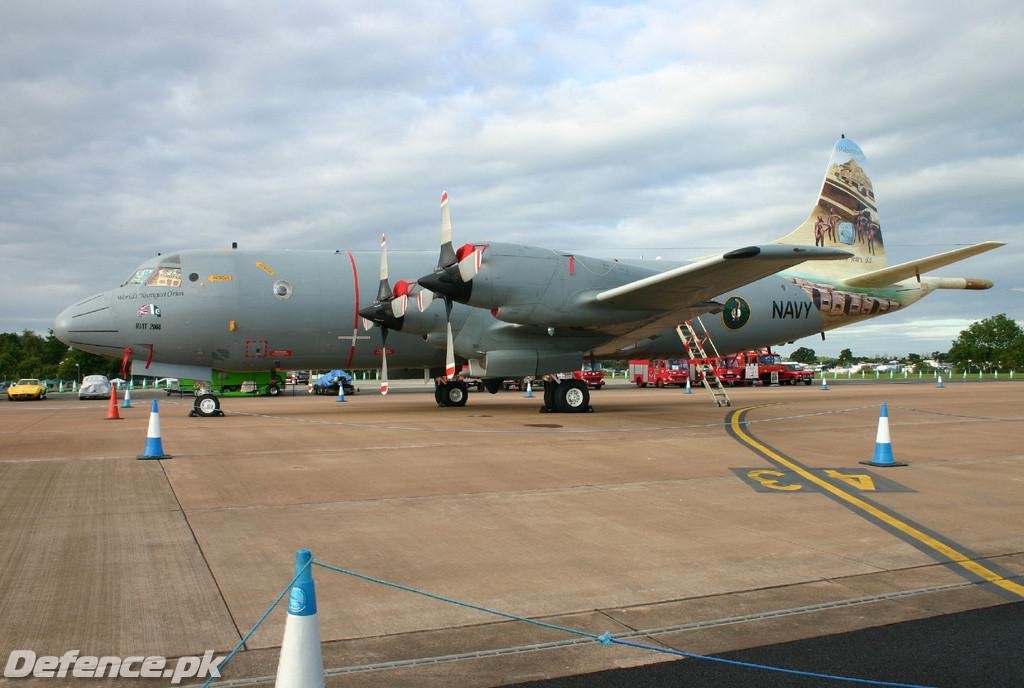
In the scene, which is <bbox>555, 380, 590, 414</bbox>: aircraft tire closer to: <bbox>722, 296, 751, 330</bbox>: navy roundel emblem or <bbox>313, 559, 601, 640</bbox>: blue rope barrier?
<bbox>722, 296, 751, 330</bbox>: navy roundel emblem

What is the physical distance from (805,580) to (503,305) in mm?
12646

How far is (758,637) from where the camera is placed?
4582 millimetres

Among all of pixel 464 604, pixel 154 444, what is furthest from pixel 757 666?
pixel 154 444

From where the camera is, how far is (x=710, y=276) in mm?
17141

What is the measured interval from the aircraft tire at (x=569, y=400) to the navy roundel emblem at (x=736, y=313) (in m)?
6.73

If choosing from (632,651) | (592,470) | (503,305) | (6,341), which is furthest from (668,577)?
(6,341)

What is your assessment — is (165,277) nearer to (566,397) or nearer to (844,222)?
(566,397)

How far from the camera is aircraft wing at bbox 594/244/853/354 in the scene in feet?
50.3

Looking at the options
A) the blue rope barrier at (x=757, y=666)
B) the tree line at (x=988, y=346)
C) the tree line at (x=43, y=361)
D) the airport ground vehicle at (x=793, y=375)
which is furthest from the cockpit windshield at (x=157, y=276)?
the tree line at (x=988, y=346)

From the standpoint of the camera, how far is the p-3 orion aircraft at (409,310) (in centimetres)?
1780

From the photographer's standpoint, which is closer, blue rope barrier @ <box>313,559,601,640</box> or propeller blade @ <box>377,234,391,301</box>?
blue rope barrier @ <box>313,559,601,640</box>

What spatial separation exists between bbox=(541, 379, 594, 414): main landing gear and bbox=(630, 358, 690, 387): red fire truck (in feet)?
84.6

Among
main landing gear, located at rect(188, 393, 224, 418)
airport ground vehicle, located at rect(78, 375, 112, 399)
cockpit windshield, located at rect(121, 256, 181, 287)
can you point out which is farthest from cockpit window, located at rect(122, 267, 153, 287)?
airport ground vehicle, located at rect(78, 375, 112, 399)

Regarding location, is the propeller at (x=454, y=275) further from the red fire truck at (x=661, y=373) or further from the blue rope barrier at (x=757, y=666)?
the red fire truck at (x=661, y=373)
